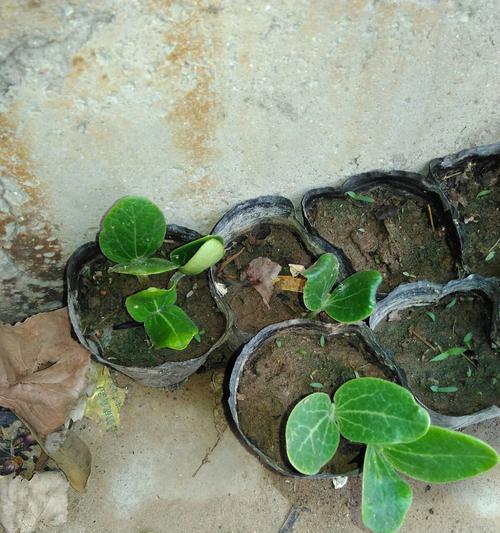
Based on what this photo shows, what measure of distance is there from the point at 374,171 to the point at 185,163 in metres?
0.46

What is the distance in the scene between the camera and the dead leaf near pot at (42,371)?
1242 millimetres

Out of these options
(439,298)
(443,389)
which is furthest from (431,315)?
(443,389)

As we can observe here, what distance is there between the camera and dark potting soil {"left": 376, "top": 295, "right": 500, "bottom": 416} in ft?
4.25

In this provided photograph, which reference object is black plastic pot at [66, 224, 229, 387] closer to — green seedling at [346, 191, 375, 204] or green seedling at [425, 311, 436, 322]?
green seedling at [346, 191, 375, 204]

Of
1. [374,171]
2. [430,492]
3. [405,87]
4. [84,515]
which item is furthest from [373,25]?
[84,515]

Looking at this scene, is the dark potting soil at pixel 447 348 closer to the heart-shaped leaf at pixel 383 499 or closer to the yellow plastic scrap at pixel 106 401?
the heart-shaped leaf at pixel 383 499

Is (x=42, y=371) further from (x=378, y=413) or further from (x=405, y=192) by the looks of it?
(x=405, y=192)

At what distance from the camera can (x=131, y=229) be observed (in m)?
1.08

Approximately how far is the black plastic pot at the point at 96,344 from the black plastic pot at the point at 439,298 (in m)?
0.37

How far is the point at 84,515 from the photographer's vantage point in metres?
1.31

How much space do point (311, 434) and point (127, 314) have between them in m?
0.49

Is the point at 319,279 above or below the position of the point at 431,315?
above

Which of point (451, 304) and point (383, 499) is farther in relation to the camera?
point (451, 304)

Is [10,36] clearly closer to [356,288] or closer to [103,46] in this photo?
[103,46]
